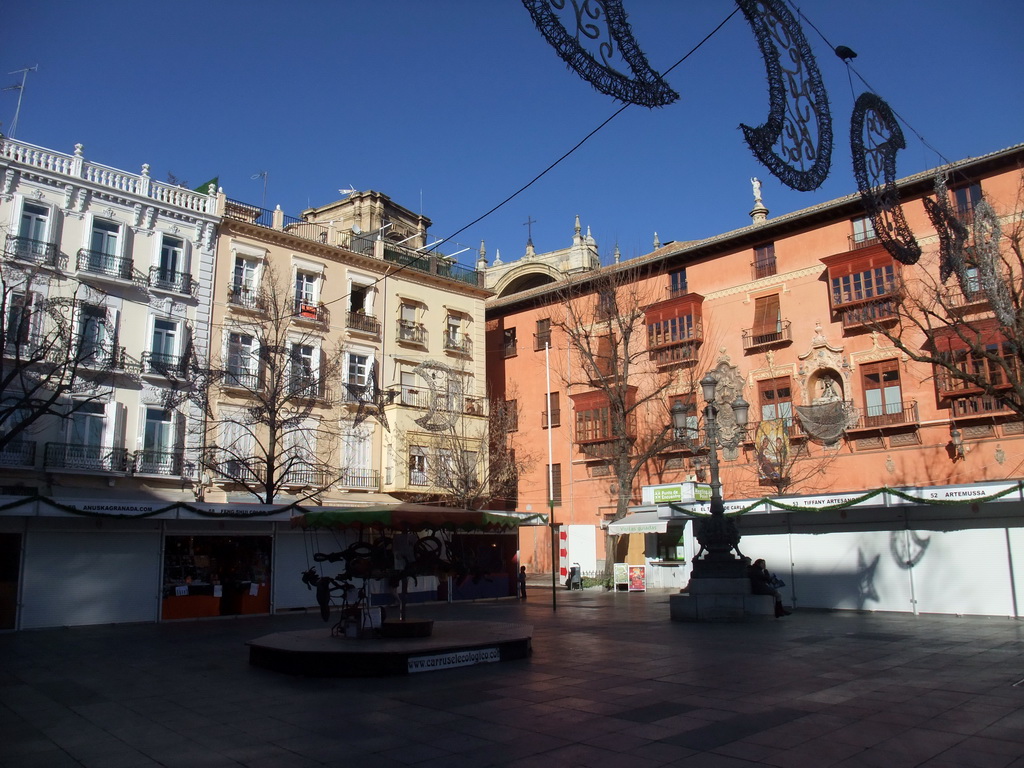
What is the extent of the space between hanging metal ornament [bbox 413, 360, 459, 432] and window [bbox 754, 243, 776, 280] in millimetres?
16137

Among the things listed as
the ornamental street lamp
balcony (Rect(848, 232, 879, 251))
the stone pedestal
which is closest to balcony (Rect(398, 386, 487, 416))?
balcony (Rect(848, 232, 879, 251))

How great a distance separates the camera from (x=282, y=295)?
34781 mm

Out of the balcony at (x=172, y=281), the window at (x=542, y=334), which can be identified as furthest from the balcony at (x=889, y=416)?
the balcony at (x=172, y=281)

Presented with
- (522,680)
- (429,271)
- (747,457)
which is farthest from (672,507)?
(429,271)

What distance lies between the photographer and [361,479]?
35.9 metres

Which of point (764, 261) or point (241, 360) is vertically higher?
point (764, 261)

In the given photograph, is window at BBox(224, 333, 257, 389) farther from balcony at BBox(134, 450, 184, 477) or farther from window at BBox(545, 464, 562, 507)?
window at BBox(545, 464, 562, 507)

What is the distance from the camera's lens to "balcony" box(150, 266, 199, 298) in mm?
30875

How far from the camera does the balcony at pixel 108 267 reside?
2899cm

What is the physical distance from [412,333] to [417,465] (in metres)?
7.11

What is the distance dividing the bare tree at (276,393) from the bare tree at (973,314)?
22174 millimetres

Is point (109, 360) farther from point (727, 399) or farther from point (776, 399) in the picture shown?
point (776, 399)

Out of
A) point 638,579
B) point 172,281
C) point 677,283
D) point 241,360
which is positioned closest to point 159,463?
point 241,360

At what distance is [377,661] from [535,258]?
4808 cm
